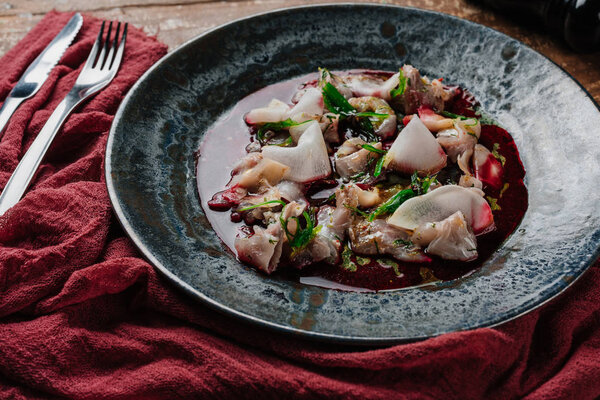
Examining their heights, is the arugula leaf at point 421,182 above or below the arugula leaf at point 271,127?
below

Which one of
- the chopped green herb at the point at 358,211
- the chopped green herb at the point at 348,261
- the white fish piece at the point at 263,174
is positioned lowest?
the chopped green herb at the point at 348,261

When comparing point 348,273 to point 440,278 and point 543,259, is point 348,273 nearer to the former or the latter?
point 440,278

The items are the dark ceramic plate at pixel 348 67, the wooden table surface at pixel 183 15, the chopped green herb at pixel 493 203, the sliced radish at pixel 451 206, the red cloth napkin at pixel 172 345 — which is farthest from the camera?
the wooden table surface at pixel 183 15

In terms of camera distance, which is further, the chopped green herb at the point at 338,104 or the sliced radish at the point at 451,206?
the chopped green herb at the point at 338,104

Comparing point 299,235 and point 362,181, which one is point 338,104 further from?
point 299,235

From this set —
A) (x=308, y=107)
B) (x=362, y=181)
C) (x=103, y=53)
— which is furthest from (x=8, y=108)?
(x=362, y=181)

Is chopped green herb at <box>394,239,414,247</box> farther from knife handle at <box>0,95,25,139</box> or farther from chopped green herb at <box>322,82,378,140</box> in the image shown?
knife handle at <box>0,95,25,139</box>

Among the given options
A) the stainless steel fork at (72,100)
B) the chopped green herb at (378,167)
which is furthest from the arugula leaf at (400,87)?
the stainless steel fork at (72,100)

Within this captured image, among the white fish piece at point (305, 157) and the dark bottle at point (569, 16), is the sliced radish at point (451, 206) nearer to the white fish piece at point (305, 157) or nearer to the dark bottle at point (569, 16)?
the white fish piece at point (305, 157)
